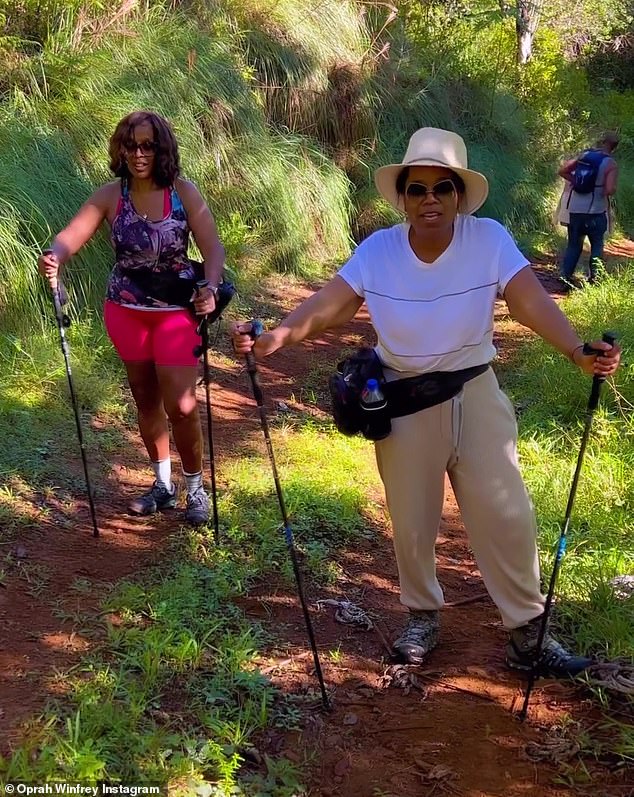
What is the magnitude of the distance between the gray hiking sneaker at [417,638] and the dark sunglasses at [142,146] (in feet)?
7.50

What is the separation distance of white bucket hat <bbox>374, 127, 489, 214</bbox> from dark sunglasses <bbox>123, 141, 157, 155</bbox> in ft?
4.29

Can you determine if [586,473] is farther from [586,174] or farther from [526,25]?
[526,25]

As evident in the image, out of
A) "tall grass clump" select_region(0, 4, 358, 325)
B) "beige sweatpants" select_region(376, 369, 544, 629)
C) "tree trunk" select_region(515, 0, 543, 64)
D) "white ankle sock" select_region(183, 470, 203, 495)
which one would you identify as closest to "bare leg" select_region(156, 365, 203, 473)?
"white ankle sock" select_region(183, 470, 203, 495)

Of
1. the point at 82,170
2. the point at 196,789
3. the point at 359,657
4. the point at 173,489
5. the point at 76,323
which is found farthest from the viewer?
the point at 82,170

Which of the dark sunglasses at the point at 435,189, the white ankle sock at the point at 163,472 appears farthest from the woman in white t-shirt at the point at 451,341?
the white ankle sock at the point at 163,472

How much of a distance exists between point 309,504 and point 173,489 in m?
0.73

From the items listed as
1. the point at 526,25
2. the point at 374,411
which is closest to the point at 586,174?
the point at 374,411

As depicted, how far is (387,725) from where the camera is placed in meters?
2.91

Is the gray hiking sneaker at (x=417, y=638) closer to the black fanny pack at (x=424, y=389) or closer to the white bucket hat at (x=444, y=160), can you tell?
the black fanny pack at (x=424, y=389)

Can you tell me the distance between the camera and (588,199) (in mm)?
9836

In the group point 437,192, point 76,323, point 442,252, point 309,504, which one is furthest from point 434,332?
point 76,323

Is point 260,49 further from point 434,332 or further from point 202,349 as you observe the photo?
point 434,332

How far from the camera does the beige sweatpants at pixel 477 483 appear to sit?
286 cm

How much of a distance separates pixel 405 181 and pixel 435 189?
0.49ft
